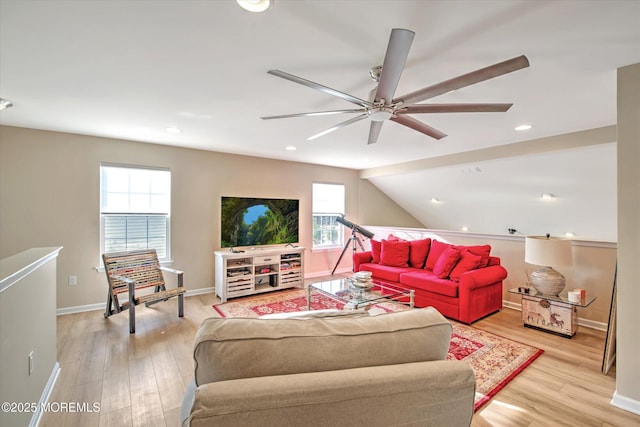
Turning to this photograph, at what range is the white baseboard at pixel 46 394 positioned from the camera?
5.82 feet

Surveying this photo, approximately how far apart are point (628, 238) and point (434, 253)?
2371mm

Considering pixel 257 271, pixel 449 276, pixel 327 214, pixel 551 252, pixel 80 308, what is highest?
pixel 327 214

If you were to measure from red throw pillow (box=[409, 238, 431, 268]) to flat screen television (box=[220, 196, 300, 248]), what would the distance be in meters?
2.21

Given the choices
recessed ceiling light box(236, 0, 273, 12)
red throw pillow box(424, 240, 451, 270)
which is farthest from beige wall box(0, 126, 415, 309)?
recessed ceiling light box(236, 0, 273, 12)

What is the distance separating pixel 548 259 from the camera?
3.07 meters

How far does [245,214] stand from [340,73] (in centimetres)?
334

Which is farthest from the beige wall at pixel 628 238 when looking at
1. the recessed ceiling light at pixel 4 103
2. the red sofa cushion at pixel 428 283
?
the recessed ceiling light at pixel 4 103

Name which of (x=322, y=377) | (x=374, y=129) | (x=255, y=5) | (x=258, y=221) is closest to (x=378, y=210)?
(x=258, y=221)

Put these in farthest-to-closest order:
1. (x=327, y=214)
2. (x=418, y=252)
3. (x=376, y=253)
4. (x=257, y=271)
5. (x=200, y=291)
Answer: (x=327, y=214), (x=376, y=253), (x=257, y=271), (x=200, y=291), (x=418, y=252)

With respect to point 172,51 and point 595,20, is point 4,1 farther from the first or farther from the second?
point 595,20

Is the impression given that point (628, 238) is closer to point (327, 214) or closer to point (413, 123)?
point (413, 123)

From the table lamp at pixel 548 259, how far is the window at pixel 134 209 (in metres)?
4.93

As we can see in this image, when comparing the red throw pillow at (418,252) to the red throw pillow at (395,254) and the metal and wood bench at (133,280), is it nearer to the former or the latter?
the red throw pillow at (395,254)

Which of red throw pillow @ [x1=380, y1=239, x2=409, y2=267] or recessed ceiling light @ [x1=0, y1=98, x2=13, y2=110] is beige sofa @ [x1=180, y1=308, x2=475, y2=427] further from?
red throw pillow @ [x1=380, y1=239, x2=409, y2=267]
